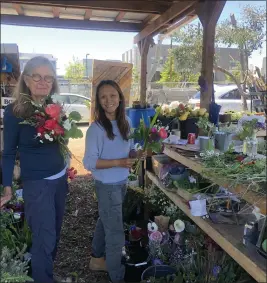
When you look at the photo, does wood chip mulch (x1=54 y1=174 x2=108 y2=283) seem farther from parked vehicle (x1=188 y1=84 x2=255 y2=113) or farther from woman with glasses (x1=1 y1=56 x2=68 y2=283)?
parked vehicle (x1=188 y1=84 x2=255 y2=113)

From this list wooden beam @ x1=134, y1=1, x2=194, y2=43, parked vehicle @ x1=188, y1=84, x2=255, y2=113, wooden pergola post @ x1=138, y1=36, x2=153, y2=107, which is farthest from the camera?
parked vehicle @ x1=188, y1=84, x2=255, y2=113

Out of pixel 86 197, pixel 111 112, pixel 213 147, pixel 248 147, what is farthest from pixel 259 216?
pixel 86 197

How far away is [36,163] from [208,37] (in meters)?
2.64

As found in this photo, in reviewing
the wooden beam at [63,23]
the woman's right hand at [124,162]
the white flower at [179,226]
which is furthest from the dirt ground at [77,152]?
the woman's right hand at [124,162]

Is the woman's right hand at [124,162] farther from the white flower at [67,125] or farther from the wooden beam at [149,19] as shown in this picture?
the wooden beam at [149,19]

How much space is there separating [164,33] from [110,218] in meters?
4.72

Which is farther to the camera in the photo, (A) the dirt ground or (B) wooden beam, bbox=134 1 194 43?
(A) the dirt ground

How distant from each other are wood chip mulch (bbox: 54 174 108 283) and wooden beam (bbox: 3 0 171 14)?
2.74 m

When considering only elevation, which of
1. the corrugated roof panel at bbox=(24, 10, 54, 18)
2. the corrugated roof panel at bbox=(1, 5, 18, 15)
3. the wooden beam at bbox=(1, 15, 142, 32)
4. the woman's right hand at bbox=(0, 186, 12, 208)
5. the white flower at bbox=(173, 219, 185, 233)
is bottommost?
the white flower at bbox=(173, 219, 185, 233)

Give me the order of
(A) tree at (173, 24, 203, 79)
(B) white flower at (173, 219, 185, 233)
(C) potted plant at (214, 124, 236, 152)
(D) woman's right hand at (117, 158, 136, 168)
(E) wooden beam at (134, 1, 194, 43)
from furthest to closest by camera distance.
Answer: (A) tree at (173, 24, 203, 79)
(E) wooden beam at (134, 1, 194, 43)
(B) white flower at (173, 219, 185, 233)
(C) potted plant at (214, 124, 236, 152)
(D) woman's right hand at (117, 158, 136, 168)

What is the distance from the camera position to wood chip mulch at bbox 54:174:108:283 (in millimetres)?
2863

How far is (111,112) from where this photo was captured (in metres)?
2.50

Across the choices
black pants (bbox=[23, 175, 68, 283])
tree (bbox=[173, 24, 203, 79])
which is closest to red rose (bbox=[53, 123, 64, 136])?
black pants (bbox=[23, 175, 68, 283])

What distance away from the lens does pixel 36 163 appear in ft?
7.11
